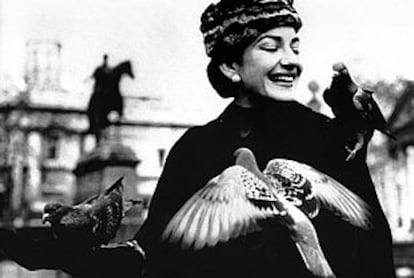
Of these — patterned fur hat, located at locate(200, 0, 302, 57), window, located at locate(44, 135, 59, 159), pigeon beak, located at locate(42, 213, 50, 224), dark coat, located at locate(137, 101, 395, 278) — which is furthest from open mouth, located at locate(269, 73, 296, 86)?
pigeon beak, located at locate(42, 213, 50, 224)

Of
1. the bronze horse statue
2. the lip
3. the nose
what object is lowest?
the bronze horse statue

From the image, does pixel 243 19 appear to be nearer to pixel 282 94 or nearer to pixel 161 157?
pixel 282 94

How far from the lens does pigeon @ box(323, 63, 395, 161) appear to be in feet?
16.1

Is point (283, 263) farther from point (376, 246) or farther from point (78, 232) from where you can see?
point (78, 232)

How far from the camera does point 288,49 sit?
4.87m

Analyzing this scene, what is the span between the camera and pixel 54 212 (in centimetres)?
457

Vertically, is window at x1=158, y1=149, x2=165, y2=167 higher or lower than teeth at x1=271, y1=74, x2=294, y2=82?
lower

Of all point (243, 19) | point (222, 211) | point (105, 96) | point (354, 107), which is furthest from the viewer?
point (105, 96)

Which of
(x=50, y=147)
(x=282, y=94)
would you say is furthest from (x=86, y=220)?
(x=282, y=94)

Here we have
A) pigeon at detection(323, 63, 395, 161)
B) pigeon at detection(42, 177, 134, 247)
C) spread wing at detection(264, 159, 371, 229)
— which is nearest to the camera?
pigeon at detection(42, 177, 134, 247)

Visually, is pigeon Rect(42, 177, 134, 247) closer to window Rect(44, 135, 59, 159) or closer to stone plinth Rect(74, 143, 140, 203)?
stone plinth Rect(74, 143, 140, 203)

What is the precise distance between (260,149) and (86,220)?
94 cm

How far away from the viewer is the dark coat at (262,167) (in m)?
4.61

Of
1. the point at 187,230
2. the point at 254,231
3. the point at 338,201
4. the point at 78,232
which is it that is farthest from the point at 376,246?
the point at 78,232
